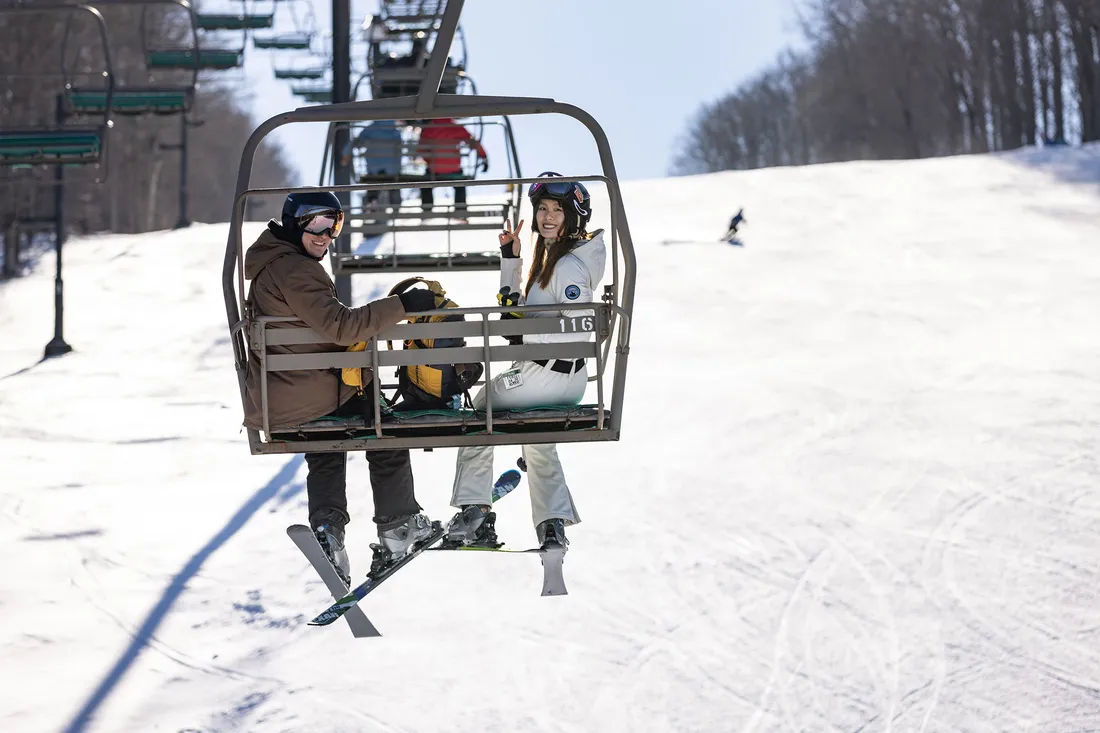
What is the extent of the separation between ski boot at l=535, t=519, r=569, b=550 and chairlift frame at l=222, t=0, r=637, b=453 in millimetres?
728

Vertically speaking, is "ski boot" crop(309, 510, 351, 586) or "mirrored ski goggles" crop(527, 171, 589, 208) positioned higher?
"mirrored ski goggles" crop(527, 171, 589, 208)

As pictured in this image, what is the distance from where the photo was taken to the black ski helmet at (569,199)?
16.6 ft

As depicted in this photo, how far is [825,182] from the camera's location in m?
27.6

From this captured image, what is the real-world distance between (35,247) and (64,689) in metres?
25.6

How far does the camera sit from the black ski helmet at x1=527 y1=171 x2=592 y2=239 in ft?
16.6

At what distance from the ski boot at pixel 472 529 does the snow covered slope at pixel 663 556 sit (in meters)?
4.99

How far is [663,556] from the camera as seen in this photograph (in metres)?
11.9

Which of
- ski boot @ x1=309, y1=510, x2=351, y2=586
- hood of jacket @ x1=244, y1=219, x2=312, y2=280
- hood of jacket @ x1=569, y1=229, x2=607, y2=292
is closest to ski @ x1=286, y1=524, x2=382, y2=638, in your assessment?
ski boot @ x1=309, y1=510, x2=351, y2=586

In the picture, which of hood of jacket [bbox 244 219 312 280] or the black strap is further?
the black strap

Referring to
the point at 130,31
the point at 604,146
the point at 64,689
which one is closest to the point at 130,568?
the point at 64,689

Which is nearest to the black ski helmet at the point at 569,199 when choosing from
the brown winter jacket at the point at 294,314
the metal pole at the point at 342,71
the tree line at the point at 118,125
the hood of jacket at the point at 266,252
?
the brown winter jacket at the point at 294,314

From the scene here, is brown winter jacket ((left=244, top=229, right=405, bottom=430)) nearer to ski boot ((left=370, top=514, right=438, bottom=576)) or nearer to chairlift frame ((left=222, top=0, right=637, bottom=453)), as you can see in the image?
chairlift frame ((left=222, top=0, right=637, bottom=453))

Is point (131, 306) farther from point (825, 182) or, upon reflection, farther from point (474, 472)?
point (474, 472)

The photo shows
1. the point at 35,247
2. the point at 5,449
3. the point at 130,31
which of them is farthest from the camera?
the point at 130,31
